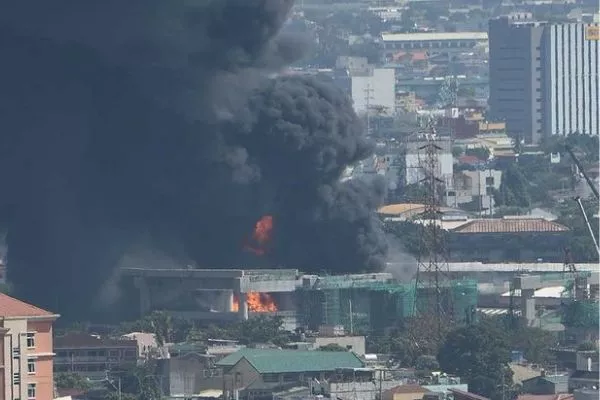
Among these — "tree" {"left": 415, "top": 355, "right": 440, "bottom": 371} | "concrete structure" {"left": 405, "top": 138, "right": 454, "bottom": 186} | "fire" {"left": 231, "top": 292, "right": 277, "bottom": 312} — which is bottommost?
"tree" {"left": 415, "top": 355, "right": 440, "bottom": 371}

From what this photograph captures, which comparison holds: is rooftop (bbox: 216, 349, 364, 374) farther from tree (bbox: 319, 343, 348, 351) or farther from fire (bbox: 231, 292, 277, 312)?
fire (bbox: 231, 292, 277, 312)

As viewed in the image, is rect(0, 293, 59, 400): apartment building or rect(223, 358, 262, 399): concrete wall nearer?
rect(0, 293, 59, 400): apartment building

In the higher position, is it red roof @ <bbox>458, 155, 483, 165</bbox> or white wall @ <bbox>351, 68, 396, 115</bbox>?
white wall @ <bbox>351, 68, 396, 115</bbox>

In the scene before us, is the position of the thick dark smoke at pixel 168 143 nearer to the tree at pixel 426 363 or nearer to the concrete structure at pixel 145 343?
the concrete structure at pixel 145 343

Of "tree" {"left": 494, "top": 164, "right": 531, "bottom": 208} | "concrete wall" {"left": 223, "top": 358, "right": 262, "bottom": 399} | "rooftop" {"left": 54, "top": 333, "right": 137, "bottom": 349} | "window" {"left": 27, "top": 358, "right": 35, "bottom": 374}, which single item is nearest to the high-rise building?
"tree" {"left": 494, "top": 164, "right": 531, "bottom": 208}

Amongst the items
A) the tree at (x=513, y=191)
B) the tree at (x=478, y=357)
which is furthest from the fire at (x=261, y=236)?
the tree at (x=513, y=191)
